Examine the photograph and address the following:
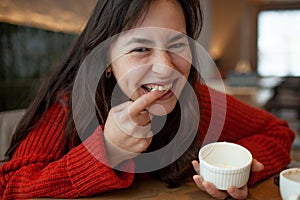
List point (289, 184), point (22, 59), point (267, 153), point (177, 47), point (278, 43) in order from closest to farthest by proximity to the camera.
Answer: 1. point (289, 184)
2. point (177, 47)
3. point (267, 153)
4. point (22, 59)
5. point (278, 43)

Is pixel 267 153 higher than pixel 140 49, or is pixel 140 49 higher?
pixel 140 49

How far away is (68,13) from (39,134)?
3.66ft

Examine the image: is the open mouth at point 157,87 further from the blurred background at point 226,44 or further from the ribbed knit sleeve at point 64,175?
the blurred background at point 226,44

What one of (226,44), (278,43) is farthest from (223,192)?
(278,43)

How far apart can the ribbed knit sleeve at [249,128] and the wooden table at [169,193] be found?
122mm

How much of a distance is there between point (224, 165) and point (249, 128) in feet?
0.85

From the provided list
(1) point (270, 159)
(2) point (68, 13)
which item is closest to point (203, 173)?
(1) point (270, 159)

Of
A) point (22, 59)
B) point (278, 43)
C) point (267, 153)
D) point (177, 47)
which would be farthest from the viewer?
point (278, 43)

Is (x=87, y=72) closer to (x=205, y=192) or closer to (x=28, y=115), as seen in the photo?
(x=28, y=115)

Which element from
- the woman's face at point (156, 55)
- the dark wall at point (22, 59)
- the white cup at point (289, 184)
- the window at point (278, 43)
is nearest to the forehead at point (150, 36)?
the woman's face at point (156, 55)

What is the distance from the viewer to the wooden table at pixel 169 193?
20.5 inches

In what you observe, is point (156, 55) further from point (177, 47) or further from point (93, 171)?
point (93, 171)

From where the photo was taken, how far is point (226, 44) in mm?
5824

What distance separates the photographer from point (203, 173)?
48 centimetres
